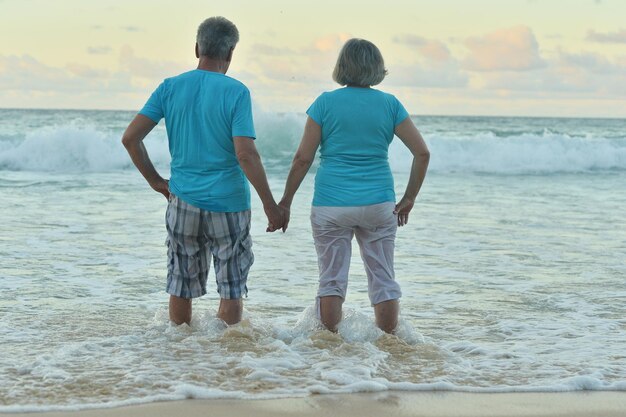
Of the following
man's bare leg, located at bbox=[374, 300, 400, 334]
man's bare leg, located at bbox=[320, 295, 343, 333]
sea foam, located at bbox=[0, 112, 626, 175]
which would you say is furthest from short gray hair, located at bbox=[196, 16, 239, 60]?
sea foam, located at bbox=[0, 112, 626, 175]

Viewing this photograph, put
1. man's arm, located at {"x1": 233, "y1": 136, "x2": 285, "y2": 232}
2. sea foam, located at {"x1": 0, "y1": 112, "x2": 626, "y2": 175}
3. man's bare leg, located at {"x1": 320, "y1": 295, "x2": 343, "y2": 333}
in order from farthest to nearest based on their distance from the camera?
sea foam, located at {"x1": 0, "y1": 112, "x2": 626, "y2": 175} → man's bare leg, located at {"x1": 320, "y1": 295, "x2": 343, "y2": 333} → man's arm, located at {"x1": 233, "y1": 136, "x2": 285, "y2": 232}

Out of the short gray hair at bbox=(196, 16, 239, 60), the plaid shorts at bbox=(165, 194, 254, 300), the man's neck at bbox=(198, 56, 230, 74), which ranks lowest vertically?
the plaid shorts at bbox=(165, 194, 254, 300)

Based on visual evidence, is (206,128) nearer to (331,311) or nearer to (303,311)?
(331,311)

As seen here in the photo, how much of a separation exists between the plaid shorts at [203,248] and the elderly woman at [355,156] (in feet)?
1.04

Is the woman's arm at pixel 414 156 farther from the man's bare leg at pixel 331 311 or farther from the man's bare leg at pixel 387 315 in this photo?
the man's bare leg at pixel 331 311

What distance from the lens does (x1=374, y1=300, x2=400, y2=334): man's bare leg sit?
528cm

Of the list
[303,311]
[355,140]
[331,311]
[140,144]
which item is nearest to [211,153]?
[140,144]

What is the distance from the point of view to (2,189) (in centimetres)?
1617

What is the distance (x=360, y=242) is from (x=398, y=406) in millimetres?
1277

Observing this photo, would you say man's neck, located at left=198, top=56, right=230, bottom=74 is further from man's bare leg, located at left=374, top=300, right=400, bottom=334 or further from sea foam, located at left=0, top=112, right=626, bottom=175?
sea foam, located at left=0, top=112, right=626, bottom=175

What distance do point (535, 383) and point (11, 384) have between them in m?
2.52

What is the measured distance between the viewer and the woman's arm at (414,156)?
16.6 feet

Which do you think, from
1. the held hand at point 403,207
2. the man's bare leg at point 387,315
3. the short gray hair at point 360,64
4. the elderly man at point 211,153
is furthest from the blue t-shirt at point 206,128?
the man's bare leg at point 387,315

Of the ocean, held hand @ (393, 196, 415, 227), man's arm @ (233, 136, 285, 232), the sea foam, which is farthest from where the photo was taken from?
the sea foam
